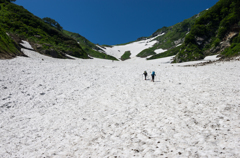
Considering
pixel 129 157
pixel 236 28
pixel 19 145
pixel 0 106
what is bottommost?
pixel 19 145

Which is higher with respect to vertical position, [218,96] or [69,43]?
[69,43]

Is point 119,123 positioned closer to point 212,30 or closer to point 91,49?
point 212,30

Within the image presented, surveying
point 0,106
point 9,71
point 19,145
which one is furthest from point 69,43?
point 19,145

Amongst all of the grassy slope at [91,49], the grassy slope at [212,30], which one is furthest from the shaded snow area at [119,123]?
the grassy slope at [91,49]

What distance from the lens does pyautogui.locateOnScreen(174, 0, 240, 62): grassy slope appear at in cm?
4214

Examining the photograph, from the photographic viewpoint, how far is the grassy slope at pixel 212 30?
42.1 meters

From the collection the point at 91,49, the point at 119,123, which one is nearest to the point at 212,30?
the point at 119,123

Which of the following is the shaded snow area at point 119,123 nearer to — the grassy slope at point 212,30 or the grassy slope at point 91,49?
the grassy slope at point 212,30

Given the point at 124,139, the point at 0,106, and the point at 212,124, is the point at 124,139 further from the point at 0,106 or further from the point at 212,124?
the point at 0,106

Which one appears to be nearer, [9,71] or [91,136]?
[91,136]

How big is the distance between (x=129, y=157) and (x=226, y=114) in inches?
261

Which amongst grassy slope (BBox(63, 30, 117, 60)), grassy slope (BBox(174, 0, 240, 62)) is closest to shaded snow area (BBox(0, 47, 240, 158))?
grassy slope (BBox(174, 0, 240, 62))

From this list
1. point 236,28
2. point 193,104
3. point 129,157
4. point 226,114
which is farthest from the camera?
point 236,28

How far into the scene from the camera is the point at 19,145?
6898mm
